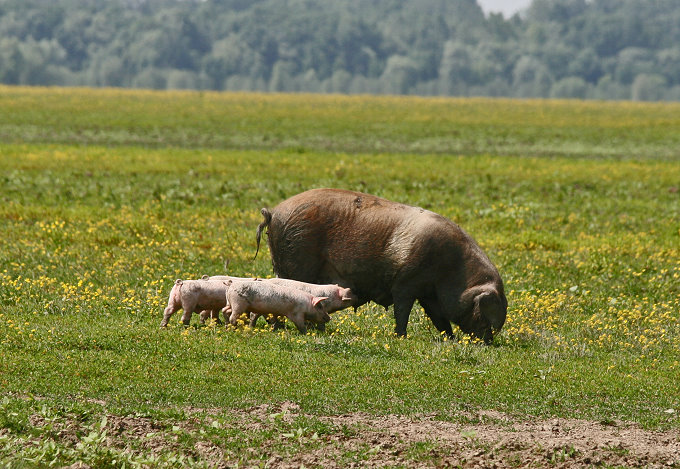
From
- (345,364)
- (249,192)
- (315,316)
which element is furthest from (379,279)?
(249,192)

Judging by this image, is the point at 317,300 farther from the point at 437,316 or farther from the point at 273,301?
the point at 437,316

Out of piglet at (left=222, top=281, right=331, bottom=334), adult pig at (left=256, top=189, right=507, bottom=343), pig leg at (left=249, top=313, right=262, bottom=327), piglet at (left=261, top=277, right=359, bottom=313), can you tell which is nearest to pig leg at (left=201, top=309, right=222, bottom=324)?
pig leg at (left=249, top=313, right=262, bottom=327)

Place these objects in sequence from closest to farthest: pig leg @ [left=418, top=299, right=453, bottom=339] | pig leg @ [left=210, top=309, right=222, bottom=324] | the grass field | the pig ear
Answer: the grass field → the pig ear → pig leg @ [left=210, top=309, right=222, bottom=324] → pig leg @ [left=418, top=299, right=453, bottom=339]

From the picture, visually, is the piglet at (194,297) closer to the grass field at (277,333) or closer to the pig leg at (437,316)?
the grass field at (277,333)

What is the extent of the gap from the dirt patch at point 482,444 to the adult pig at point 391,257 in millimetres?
3600

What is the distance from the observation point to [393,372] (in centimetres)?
1252

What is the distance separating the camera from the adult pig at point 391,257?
1429 cm

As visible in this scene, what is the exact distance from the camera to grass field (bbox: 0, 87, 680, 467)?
10.2 metres

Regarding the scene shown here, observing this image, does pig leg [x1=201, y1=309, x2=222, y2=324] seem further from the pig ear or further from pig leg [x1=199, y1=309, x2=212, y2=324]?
the pig ear

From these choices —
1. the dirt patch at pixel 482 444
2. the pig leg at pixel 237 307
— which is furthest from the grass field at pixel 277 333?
the pig leg at pixel 237 307

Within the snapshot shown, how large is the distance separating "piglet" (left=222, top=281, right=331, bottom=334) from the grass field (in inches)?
16.1

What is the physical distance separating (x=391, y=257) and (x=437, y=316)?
4.67 feet

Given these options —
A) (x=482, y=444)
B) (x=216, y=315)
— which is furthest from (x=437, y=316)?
(x=482, y=444)

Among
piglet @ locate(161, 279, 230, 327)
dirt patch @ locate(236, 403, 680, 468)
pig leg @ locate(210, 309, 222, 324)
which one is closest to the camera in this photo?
dirt patch @ locate(236, 403, 680, 468)
